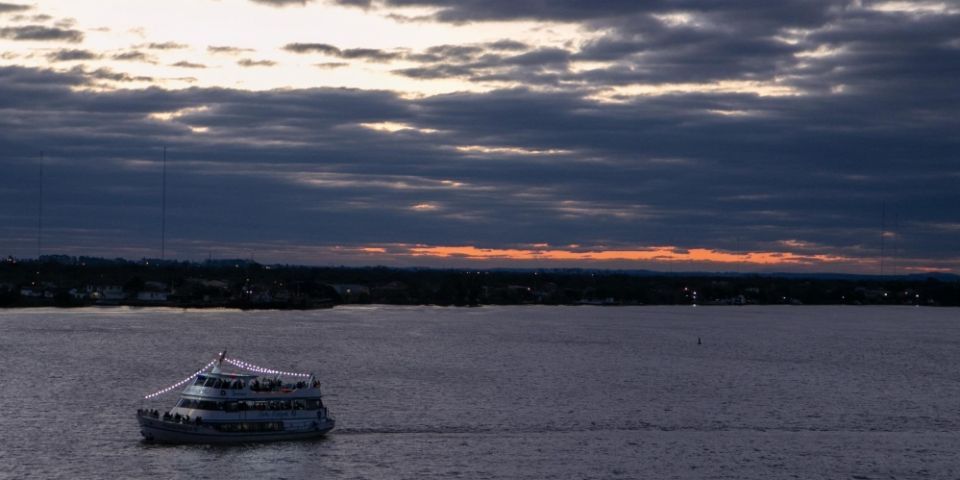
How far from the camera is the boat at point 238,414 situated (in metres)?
62.0

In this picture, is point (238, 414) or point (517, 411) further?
point (517, 411)

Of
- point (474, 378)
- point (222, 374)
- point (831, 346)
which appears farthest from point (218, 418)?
point (831, 346)

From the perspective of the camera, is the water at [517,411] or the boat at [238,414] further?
the boat at [238,414]

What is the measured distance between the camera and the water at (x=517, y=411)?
58.7 meters

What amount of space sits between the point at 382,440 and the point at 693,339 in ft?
380

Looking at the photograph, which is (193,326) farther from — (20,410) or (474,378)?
(20,410)

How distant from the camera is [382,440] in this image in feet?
212

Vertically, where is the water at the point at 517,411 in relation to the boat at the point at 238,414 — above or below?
below

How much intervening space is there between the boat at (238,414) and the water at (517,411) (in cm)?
97

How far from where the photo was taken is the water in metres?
58.7

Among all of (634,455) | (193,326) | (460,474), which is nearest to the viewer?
(460,474)

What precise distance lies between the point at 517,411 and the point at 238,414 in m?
21.4

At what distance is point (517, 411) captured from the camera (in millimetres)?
77750

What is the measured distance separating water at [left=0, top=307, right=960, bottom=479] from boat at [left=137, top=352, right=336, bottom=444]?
0.97 m
